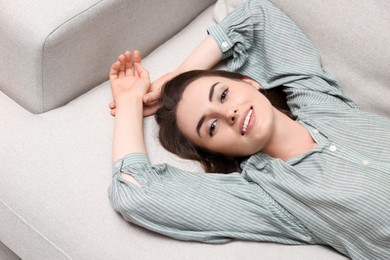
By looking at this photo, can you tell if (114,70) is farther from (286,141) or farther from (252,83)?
(286,141)

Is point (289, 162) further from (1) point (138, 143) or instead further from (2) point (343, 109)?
(1) point (138, 143)

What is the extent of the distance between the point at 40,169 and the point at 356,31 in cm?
83

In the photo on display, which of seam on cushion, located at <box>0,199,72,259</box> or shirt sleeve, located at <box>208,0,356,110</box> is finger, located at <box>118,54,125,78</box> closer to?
shirt sleeve, located at <box>208,0,356,110</box>

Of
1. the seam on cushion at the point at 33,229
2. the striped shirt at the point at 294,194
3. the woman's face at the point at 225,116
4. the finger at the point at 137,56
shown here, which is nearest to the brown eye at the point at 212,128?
the woman's face at the point at 225,116

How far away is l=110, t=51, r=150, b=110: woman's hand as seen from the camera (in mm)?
1410

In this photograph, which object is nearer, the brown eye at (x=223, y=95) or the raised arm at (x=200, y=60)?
the brown eye at (x=223, y=95)

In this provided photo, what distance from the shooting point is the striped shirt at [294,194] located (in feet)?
3.91

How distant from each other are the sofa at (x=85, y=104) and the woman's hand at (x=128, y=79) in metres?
0.04

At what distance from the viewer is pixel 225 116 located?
1.28 metres

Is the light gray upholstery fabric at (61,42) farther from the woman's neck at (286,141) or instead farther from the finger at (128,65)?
the woman's neck at (286,141)

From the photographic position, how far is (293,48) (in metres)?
1.49

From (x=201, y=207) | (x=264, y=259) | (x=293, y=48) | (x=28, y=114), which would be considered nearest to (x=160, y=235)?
(x=201, y=207)

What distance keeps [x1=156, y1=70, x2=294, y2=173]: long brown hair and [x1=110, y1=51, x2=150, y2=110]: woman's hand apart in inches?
2.6

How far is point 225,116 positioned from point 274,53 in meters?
0.31
